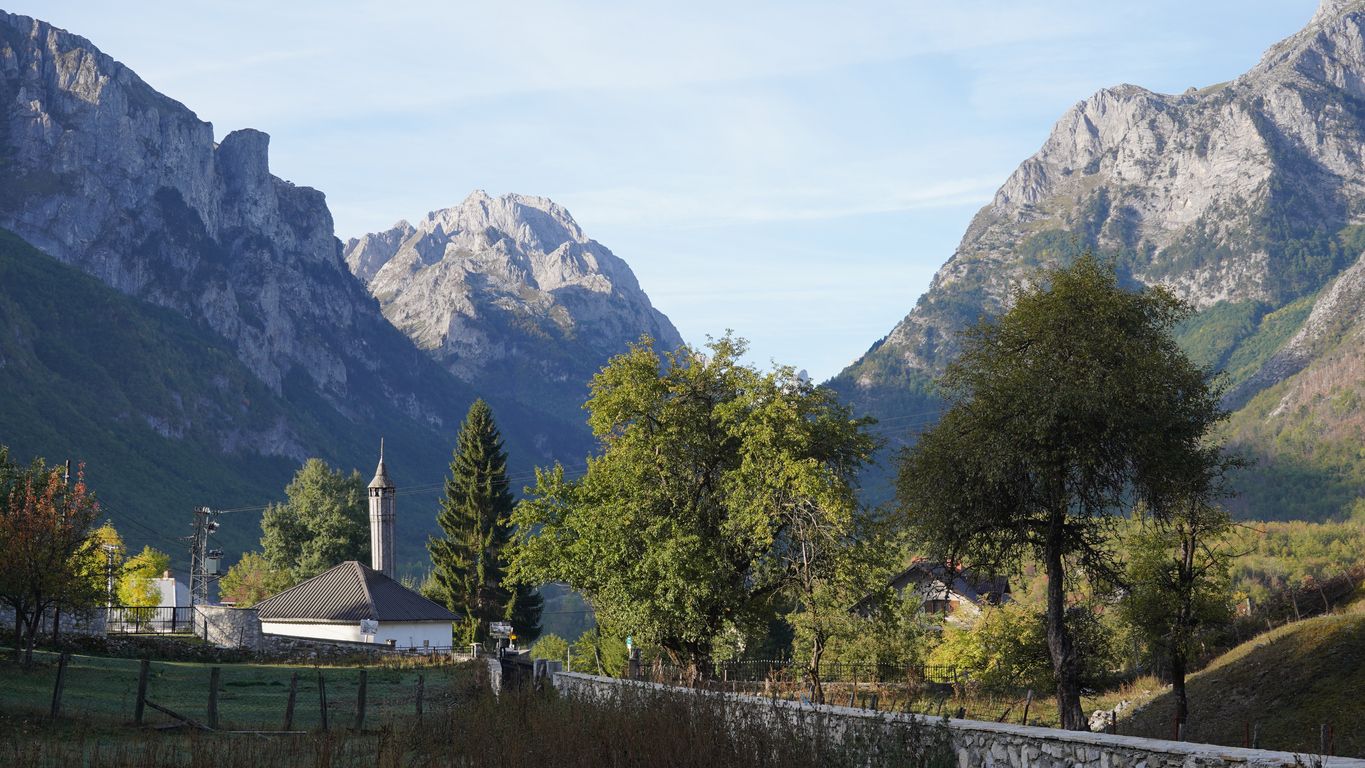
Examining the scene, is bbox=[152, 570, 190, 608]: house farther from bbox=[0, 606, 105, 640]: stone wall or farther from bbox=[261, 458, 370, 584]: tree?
bbox=[0, 606, 105, 640]: stone wall

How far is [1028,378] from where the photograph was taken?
30375 millimetres

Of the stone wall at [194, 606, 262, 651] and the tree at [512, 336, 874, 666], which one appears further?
the stone wall at [194, 606, 262, 651]

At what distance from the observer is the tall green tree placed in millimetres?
91188

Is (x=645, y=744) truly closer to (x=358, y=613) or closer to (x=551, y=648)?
(x=358, y=613)

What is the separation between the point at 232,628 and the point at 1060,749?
55571mm

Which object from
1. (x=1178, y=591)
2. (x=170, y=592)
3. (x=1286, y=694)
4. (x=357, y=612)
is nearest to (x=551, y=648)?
(x=170, y=592)

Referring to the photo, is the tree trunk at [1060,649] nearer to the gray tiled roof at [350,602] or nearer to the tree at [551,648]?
the gray tiled roof at [350,602]

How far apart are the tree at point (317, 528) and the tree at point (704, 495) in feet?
218

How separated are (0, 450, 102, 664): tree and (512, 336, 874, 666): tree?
15.5 metres

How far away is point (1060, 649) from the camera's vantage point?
29938 millimetres

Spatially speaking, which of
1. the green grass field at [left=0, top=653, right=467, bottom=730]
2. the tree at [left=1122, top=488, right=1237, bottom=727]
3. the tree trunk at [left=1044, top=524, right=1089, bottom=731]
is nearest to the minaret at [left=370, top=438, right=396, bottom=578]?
the green grass field at [left=0, top=653, right=467, bottom=730]

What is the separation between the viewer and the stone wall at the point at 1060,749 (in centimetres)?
1065

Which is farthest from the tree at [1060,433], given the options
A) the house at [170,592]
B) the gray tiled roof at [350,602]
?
the house at [170,592]

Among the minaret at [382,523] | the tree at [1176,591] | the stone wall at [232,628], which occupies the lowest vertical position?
the stone wall at [232,628]
